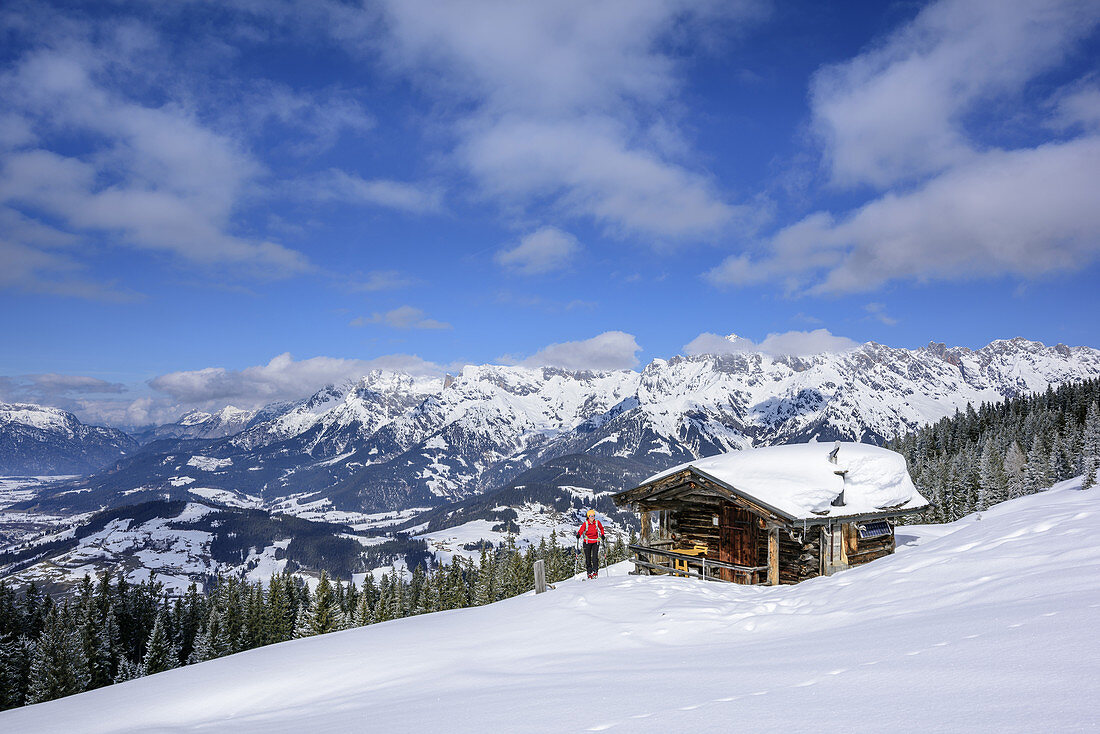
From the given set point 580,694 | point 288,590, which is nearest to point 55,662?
point 288,590

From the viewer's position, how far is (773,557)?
1859 centimetres

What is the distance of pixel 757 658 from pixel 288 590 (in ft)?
274

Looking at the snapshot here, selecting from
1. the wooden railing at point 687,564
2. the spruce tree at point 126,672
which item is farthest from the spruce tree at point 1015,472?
the spruce tree at point 126,672

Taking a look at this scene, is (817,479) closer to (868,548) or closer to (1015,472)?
(868,548)

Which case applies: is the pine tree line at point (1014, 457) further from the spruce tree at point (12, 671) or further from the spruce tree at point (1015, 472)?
the spruce tree at point (12, 671)

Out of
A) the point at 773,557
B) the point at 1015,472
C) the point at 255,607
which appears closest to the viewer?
the point at 773,557

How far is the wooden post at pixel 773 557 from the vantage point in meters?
18.3

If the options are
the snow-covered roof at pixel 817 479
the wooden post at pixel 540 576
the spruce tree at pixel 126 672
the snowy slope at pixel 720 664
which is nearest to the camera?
the snowy slope at pixel 720 664

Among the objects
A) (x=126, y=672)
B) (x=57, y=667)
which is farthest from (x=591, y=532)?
(x=126, y=672)

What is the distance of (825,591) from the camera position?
1291 cm

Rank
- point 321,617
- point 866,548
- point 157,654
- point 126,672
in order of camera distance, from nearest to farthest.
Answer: point 866,548 → point 126,672 → point 157,654 → point 321,617

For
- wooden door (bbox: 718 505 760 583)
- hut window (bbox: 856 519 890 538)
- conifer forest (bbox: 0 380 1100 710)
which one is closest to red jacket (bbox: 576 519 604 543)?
wooden door (bbox: 718 505 760 583)

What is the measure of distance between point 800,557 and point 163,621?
213 feet

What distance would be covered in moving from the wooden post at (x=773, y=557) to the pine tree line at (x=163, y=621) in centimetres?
5037
